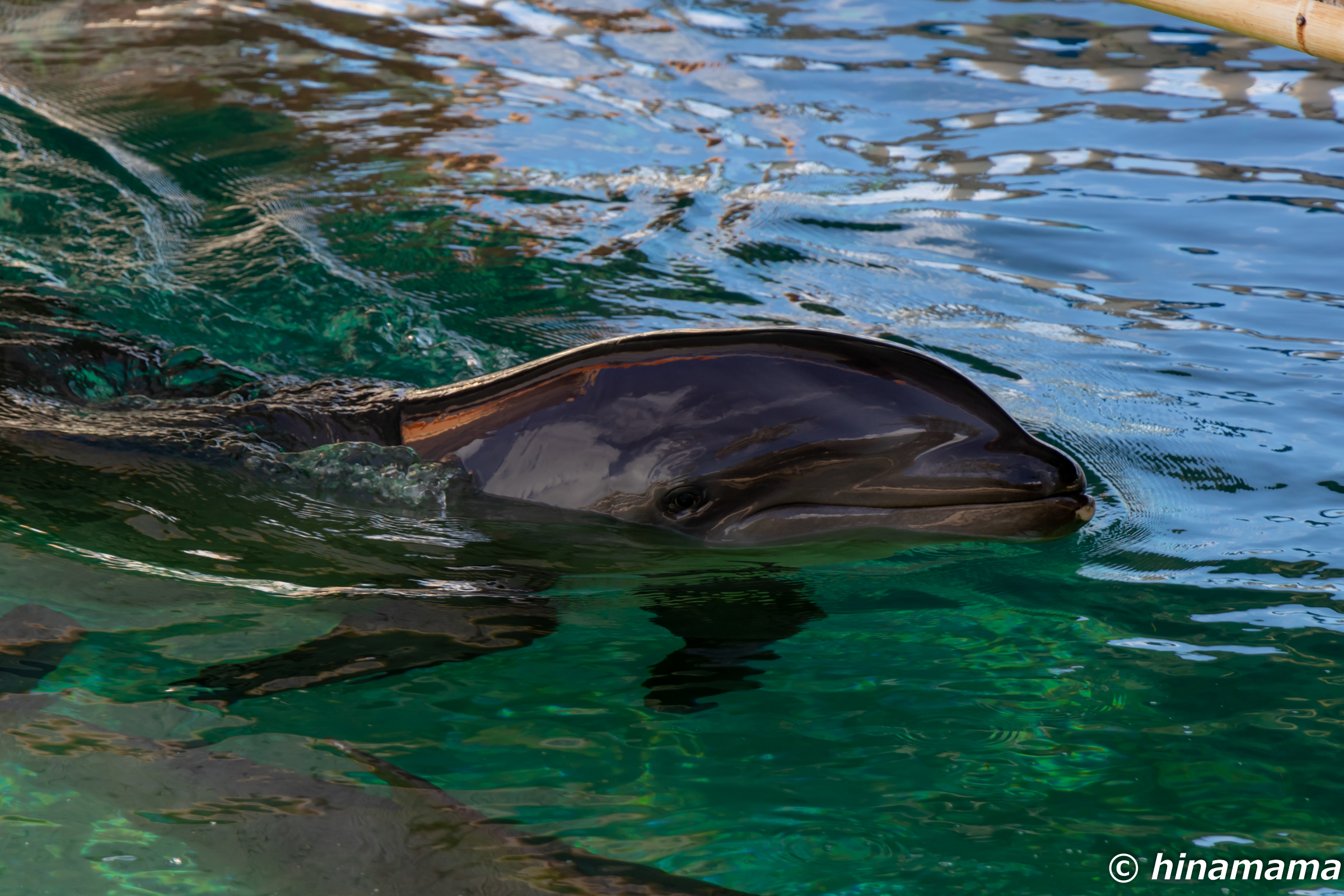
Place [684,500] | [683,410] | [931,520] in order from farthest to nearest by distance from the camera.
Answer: [684,500] → [683,410] → [931,520]

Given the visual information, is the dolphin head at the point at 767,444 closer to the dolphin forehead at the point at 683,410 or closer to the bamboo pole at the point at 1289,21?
the dolphin forehead at the point at 683,410

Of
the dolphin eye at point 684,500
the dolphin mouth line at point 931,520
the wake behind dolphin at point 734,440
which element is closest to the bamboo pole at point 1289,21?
the wake behind dolphin at point 734,440

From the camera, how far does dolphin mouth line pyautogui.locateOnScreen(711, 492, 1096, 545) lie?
3.84 metres

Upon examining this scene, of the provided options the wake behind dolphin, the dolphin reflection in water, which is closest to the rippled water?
the dolphin reflection in water

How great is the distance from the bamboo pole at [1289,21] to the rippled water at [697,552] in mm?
1707

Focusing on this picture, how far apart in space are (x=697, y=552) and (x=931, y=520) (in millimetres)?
814

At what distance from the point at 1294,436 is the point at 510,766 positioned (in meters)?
3.77

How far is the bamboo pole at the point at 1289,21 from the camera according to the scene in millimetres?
3662

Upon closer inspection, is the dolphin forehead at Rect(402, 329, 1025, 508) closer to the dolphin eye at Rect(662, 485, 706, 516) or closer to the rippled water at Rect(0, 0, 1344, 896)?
the dolphin eye at Rect(662, 485, 706, 516)

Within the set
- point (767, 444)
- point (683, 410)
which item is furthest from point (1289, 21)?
point (683, 410)

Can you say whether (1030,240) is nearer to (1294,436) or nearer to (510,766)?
(1294,436)

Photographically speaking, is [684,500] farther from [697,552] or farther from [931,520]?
[931,520]

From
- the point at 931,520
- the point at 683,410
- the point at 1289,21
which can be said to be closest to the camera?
the point at 1289,21

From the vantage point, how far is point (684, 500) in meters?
4.16
